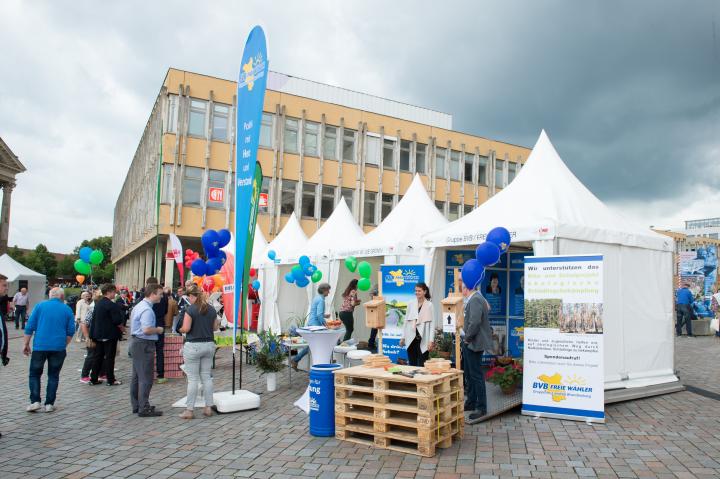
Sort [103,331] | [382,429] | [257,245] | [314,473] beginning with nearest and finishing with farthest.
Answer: [314,473] < [382,429] < [103,331] < [257,245]

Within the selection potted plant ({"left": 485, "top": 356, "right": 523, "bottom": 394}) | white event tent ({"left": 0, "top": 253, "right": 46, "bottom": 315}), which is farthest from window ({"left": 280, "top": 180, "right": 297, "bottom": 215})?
potted plant ({"left": 485, "top": 356, "right": 523, "bottom": 394})

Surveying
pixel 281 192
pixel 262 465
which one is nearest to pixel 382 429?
pixel 262 465

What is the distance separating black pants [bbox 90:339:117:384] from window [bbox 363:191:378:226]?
22909 millimetres

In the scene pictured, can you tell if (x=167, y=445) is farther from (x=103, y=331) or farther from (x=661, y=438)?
(x=661, y=438)

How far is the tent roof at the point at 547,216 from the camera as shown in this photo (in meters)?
7.48

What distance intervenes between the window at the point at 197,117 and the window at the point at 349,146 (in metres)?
8.10

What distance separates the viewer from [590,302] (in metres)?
6.52

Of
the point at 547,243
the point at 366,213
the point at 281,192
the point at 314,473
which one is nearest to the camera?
the point at 314,473

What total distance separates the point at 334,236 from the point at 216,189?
13.7 m

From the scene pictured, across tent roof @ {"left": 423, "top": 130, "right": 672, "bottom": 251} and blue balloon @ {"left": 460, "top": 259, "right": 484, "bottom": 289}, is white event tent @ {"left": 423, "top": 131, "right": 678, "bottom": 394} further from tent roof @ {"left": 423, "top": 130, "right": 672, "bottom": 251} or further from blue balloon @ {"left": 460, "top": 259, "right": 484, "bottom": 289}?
blue balloon @ {"left": 460, "top": 259, "right": 484, "bottom": 289}

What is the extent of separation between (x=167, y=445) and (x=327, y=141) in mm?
25726

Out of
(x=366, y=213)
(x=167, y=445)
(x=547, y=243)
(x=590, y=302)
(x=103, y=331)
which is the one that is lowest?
(x=167, y=445)

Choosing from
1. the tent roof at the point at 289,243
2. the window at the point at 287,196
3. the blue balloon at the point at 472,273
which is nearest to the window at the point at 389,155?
the window at the point at 287,196

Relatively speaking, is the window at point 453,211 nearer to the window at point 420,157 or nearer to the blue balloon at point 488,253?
the window at point 420,157
